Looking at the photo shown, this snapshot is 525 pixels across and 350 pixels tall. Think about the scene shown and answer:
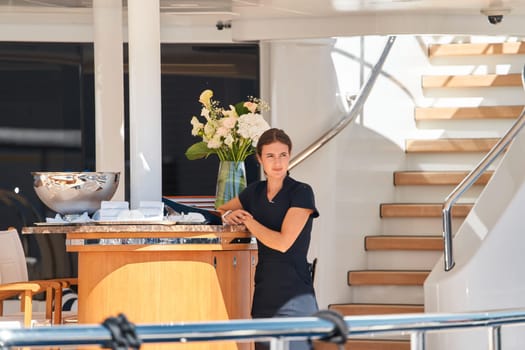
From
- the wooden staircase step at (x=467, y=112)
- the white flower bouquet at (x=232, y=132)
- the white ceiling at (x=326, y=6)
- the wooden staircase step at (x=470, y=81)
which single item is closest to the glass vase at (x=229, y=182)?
the white flower bouquet at (x=232, y=132)

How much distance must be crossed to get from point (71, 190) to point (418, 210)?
4638mm

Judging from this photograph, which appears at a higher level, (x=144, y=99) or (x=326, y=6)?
(x=326, y=6)

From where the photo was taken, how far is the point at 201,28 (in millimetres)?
9672

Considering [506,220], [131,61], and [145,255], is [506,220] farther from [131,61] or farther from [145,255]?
[145,255]

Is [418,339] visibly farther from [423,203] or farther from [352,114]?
[423,203]

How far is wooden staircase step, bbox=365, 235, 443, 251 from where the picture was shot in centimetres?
871

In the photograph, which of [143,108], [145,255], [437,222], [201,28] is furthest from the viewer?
[201,28]

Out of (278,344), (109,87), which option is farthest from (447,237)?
(278,344)

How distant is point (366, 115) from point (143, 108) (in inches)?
155

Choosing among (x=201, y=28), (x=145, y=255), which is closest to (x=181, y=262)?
(x=145, y=255)

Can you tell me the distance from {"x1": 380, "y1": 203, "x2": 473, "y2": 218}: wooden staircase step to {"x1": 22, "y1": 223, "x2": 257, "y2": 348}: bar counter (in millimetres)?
4508

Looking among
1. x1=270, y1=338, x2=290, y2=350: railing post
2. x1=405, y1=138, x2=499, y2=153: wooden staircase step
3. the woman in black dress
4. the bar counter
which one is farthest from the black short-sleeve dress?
x1=405, y1=138, x2=499, y2=153: wooden staircase step

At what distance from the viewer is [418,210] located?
9.07m

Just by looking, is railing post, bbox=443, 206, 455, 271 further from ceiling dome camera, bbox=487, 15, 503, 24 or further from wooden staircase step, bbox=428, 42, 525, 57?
wooden staircase step, bbox=428, 42, 525, 57
